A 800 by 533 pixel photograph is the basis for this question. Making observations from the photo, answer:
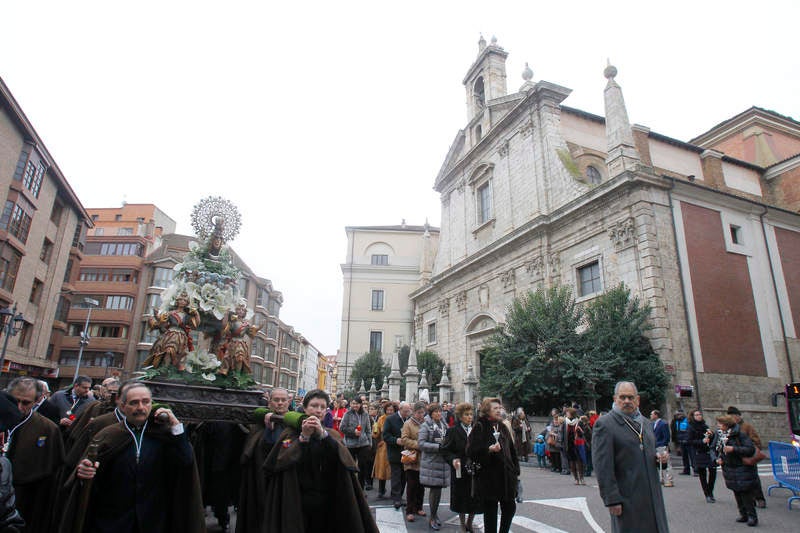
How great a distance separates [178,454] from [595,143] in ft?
85.2

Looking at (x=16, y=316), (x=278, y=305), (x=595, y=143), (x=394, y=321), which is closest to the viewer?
(x=16, y=316)

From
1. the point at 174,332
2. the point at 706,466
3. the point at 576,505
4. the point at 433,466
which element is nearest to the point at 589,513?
the point at 576,505

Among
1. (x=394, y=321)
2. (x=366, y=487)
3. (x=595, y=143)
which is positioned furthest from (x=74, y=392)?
(x=394, y=321)

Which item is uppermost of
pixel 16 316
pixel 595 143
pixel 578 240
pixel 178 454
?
pixel 595 143

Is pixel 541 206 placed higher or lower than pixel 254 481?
higher

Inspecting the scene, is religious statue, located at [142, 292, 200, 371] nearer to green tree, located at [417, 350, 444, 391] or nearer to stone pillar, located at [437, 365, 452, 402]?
stone pillar, located at [437, 365, 452, 402]

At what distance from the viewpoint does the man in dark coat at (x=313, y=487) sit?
329cm

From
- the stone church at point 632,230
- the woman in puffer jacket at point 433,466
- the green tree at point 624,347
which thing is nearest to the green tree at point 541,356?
the green tree at point 624,347

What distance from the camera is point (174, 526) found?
3207 millimetres

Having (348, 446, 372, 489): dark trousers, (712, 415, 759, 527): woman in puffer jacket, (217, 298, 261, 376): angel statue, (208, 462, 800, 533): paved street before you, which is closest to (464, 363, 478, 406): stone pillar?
(208, 462, 800, 533): paved street

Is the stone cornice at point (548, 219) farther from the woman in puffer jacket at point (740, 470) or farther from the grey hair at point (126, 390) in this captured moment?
the grey hair at point (126, 390)

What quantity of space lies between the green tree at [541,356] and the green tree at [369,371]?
1815 centimetres

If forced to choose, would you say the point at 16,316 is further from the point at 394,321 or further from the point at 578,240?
the point at 394,321

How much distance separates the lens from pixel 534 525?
21.8ft
